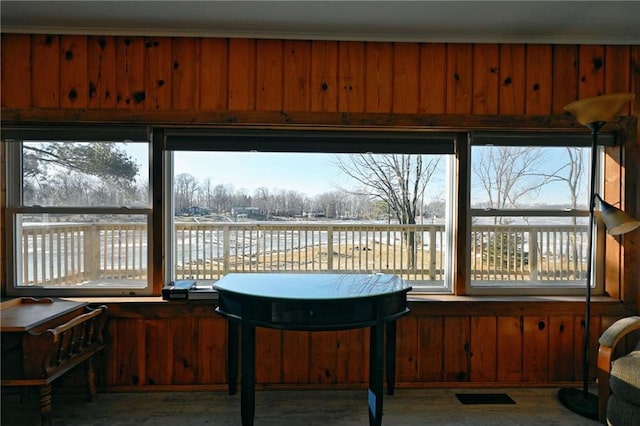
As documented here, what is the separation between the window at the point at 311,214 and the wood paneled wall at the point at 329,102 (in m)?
0.35

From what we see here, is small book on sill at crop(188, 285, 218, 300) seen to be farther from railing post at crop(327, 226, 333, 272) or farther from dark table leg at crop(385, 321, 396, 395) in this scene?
dark table leg at crop(385, 321, 396, 395)

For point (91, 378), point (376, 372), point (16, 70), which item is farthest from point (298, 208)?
point (16, 70)

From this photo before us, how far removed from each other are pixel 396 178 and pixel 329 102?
74cm

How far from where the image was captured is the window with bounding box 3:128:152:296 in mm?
2586

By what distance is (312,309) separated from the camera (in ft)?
5.79

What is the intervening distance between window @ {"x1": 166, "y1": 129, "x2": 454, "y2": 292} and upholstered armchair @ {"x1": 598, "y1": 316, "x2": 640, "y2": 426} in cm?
98

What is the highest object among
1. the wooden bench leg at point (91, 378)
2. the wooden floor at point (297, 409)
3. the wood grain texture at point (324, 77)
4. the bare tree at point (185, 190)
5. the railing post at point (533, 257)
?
the wood grain texture at point (324, 77)

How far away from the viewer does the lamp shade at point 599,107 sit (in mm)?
2117

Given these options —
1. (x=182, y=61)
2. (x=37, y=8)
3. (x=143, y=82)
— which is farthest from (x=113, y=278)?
(x=37, y=8)

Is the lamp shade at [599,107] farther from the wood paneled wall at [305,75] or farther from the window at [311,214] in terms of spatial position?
the window at [311,214]

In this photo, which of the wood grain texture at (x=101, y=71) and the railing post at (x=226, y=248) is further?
the railing post at (x=226, y=248)

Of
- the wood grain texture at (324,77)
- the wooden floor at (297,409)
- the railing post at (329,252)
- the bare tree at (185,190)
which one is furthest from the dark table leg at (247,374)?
the wood grain texture at (324,77)

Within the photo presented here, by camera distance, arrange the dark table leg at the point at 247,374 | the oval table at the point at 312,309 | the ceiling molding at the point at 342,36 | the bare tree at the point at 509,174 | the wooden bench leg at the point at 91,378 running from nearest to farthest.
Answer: the oval table at the point at 312,309 < the dark table leg at the point at 247,374 < the wooden bench leg at the point at 91,378 < the ceiling molding at the point at 342,36 < the bare tree at the point at 509,174

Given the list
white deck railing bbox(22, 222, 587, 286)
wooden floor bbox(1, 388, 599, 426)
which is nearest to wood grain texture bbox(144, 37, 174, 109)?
white deck railing bbox(22, 222, 587, 286)
